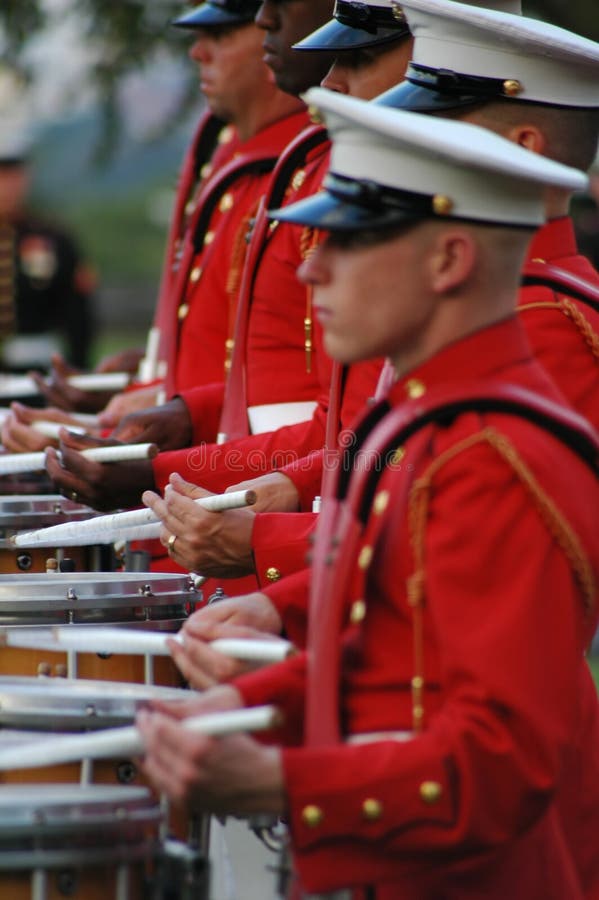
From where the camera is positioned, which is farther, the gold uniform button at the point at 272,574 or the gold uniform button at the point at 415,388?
the gold uniform button at the point at 272,574

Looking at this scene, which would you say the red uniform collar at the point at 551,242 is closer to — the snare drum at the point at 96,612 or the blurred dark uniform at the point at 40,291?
the snare drum at the point at 96,612

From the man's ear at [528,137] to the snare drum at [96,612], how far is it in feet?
3.75

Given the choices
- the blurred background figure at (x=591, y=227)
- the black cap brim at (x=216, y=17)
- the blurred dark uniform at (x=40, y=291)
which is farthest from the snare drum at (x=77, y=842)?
the blurred dark uniform at (x=40, y=291)

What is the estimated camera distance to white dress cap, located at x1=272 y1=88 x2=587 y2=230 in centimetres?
261

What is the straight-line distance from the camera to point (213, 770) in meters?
2.45

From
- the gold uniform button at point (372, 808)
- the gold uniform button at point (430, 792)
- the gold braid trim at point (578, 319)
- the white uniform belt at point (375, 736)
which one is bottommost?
the gold uniform button at point (372, 808)

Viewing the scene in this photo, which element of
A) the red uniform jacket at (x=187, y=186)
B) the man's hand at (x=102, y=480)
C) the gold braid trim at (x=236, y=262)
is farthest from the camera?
the red uniform jacket at (x=187, y=186)

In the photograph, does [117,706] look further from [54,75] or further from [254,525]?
[54,75]

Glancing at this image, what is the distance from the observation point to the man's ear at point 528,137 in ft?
11.8

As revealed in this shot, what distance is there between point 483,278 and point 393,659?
59 centimetres

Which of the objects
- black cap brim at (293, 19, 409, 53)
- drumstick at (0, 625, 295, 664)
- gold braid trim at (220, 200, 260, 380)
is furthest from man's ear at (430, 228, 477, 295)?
gold braid trim at (220, 200, 260, 380)

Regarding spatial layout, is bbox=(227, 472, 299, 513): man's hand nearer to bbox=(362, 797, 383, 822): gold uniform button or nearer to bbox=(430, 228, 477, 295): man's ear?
bbox=(430, 228, 477, 295): man's ear

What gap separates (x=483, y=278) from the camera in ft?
8.83

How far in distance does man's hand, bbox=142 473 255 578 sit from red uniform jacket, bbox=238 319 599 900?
0.92 meters
